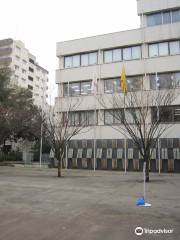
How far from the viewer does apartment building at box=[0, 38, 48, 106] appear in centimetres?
7875

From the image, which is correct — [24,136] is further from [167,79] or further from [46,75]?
[46,75]

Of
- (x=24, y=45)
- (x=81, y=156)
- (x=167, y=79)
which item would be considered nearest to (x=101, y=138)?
(x=81, y=156)

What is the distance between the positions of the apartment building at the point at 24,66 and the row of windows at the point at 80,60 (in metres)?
36.2

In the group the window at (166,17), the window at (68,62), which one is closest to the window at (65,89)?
the window at (68,62)

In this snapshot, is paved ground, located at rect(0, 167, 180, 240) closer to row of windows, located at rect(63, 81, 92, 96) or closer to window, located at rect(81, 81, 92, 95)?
window, located at rect(81, 81, 92, 95)

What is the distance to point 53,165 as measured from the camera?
33750mm

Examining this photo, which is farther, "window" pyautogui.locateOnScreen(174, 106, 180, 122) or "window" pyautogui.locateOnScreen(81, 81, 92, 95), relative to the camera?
"window" pyautogui.locateOnScreen(81, 81, 92, 95)

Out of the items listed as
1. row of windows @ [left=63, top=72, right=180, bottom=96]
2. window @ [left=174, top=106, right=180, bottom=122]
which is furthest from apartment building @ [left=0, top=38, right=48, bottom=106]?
window @ [left=174, top=106, right=180, bottom=122]

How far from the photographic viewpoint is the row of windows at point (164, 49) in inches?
1212

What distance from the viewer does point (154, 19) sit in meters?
32.2

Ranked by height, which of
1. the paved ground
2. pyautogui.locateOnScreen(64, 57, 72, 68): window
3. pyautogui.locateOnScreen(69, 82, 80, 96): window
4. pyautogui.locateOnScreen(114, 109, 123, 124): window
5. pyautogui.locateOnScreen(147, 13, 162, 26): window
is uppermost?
pyautogui.locateOnScreen(147, 13, 162, 26): window

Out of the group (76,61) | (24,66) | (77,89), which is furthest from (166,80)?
(24,66)

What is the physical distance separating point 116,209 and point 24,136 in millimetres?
35610

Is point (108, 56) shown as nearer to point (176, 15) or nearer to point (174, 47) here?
point (174, 47)
